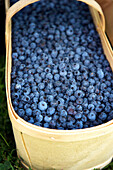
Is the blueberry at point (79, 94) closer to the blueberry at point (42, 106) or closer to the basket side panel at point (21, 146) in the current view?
the blueberry at point (42, 106)

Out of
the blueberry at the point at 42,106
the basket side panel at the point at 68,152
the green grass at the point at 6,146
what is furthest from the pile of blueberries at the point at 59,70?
the green grass at the point at 6,146

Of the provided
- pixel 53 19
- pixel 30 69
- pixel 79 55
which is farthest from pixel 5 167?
pixel 53 19

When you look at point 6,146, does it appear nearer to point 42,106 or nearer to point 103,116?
point 42,106

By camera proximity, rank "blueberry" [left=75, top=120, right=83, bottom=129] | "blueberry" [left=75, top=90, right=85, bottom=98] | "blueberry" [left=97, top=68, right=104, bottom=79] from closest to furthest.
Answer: "blueberry" [left=75, top=120, right=83, bottom=129], "blueberry" [left=75, top=90, right=85, bottom=98], "blueberry" [left=97, top=68, right=104, bottom=79]

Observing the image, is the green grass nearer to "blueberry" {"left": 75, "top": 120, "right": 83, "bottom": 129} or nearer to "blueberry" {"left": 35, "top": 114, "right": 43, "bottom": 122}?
"blueberry" {"left": 35, "top": 114, "right": 43, "bottom": 122}

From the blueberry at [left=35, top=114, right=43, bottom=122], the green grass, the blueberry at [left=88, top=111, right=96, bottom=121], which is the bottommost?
the green grass

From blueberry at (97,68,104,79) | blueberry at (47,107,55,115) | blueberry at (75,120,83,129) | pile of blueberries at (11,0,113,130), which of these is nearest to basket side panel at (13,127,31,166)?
pile of blueberries at (11,0,113,130)

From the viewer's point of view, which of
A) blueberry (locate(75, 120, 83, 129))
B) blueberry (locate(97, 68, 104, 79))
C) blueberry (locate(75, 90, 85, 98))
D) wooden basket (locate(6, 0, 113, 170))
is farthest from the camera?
blueberry (locate(97, 68, 104, 79))

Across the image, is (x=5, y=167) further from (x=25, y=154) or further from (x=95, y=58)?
(x=95, y=58)
